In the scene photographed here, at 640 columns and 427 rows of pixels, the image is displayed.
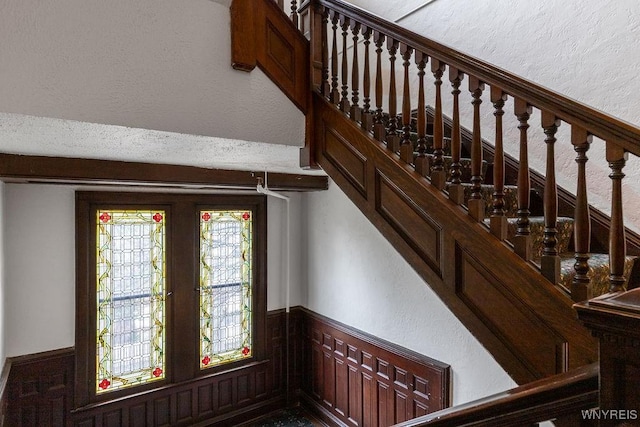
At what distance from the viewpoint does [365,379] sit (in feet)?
11.3

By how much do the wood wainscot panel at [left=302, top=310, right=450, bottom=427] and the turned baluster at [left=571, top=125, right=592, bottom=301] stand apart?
1.78m

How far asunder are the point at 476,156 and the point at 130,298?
326cm

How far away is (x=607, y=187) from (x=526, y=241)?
3.34 feet

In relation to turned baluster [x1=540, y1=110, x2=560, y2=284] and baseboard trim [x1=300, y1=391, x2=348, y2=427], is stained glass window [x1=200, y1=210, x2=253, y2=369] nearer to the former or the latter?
baseboard trim [x1=300, y1=391, x2=348, y2=427]

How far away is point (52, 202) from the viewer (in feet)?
10.1

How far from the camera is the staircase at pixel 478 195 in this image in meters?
1.13

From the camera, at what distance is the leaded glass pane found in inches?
131

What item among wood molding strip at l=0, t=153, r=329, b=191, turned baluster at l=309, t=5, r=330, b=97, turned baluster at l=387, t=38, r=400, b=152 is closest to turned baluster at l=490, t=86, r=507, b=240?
turned baluster at l=387, t=38, r=400, b=152

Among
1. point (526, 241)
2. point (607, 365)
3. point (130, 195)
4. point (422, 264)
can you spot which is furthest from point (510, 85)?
point (130, 195)

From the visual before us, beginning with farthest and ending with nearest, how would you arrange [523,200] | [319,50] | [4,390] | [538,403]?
[4,390], [319,50], [523,200], [538,403]

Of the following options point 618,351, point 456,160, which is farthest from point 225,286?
point 618,351

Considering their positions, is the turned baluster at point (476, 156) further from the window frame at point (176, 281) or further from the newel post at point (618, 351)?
the window frame at point (176, 281)

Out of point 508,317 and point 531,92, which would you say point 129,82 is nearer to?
point 531,92

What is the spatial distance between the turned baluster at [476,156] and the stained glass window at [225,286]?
9.76 feet
